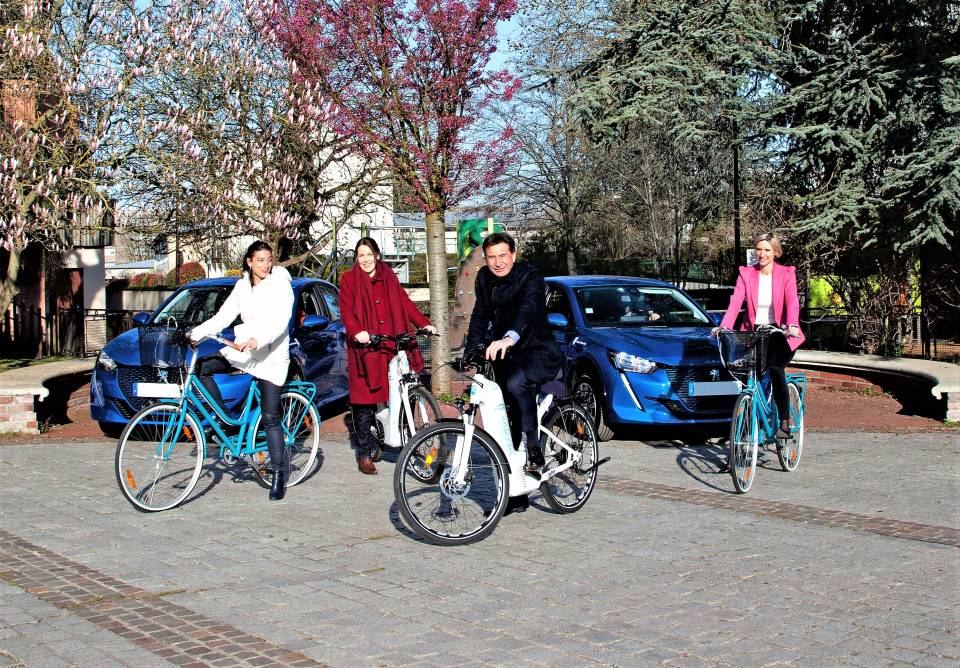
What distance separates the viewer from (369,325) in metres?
9.49

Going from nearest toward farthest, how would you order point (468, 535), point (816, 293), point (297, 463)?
point (468, 535) → point (297, 463) → point (816, 293)

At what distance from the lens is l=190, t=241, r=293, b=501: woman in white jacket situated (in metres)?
8.15

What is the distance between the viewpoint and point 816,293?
90.2ft


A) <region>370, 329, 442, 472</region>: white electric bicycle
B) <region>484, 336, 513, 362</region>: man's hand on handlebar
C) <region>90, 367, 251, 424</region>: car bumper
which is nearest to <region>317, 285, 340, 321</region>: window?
<region>90, 367, 251, 424</region>: car bumper

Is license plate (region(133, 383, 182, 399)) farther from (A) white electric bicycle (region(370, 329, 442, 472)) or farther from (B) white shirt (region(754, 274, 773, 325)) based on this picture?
(B) white shirt (region(754, 274, 773, 325))

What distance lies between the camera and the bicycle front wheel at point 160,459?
25.0 feet

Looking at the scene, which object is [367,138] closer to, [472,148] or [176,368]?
[472,148]

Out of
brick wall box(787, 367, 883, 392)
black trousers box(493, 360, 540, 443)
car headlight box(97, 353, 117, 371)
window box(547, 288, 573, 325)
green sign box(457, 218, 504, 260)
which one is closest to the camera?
black trousers box(493, 360, 540, 443)

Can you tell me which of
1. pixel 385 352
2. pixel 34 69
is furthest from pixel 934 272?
pixel 34 69

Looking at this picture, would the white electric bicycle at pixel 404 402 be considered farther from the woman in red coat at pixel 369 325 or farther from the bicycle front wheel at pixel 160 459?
the bicycle front wheel at pixel 160 459

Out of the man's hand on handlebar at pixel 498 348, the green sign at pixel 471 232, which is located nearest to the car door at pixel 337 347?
the man's hand on handlebar at pixel 498 348

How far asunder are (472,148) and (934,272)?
25.9ft

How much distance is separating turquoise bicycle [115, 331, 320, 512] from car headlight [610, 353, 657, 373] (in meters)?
3.37

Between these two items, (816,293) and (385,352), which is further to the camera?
(816,293)
